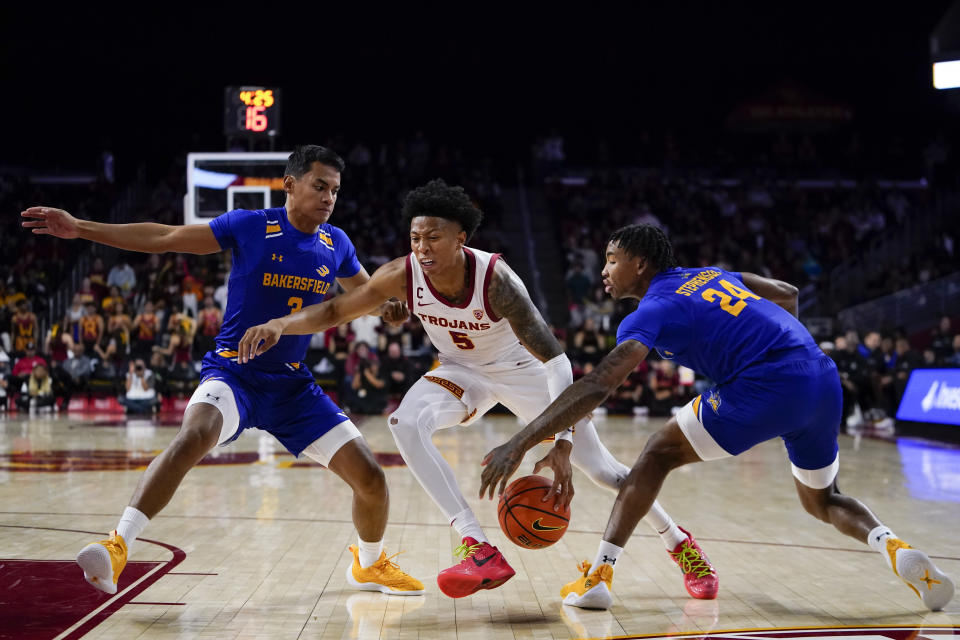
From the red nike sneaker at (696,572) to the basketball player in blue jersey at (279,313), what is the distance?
121 cm

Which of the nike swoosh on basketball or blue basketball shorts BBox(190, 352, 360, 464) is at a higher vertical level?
blue basketball shorts BBox(190, 352, 360, 464)

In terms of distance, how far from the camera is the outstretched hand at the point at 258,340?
13.2 ft

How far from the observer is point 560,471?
3873mm

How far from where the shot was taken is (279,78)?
958 inches

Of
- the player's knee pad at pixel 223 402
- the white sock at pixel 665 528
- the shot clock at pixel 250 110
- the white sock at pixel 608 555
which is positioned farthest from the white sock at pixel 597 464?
the shot clock at pixel 250 110

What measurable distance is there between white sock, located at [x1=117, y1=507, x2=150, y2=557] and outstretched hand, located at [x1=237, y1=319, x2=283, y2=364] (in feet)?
2.41

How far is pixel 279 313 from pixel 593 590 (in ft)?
6.33

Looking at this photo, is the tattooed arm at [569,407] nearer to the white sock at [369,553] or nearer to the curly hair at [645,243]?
the curly hair at [645,243]

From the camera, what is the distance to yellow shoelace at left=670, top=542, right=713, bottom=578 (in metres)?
4.29

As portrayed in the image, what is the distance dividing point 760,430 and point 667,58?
23149 mm

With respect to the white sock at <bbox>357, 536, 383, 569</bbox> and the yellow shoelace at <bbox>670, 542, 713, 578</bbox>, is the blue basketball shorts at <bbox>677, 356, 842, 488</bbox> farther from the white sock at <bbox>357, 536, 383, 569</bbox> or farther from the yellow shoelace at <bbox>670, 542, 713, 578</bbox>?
the white sock at <bbox>357, 536, 383, 569</bbox>

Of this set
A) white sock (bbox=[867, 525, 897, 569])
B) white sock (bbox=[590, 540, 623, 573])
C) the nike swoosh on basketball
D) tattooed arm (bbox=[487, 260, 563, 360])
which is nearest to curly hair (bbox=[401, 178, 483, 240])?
tattooed arm (bbox=[487, 260, 563, 360])

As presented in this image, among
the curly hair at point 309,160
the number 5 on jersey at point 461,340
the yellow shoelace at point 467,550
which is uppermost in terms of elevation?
the curly hair at point 309,160

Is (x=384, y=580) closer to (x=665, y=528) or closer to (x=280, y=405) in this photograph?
(x=280, y=405)
